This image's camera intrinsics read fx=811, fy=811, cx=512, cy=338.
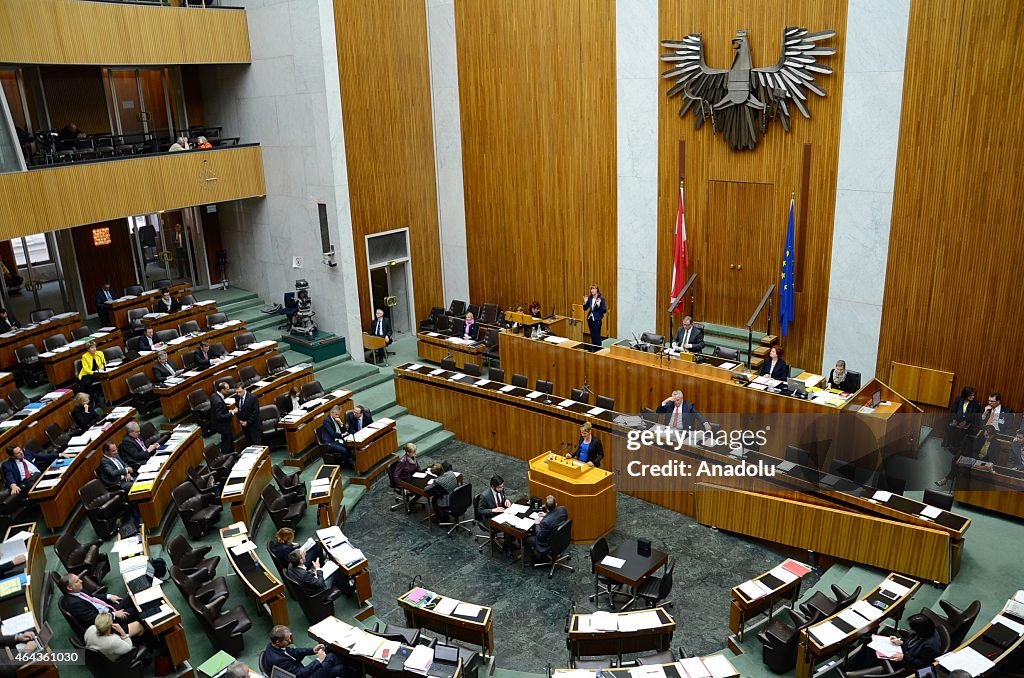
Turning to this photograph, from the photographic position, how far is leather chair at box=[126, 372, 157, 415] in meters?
13.5

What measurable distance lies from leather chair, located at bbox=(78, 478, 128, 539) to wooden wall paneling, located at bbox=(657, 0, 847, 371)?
32.8ft

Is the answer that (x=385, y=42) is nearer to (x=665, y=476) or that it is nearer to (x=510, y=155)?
(x=510, y=155)

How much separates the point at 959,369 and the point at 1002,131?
3556 mm

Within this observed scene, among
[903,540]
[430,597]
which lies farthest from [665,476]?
[430,597]

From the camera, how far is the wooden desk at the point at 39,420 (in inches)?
450

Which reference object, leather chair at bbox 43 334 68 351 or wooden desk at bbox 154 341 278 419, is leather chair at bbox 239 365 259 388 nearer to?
wooden desk at bbox 154 341 278 419

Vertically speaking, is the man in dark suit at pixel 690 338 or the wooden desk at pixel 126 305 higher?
the wooden desk at pixel 126 305

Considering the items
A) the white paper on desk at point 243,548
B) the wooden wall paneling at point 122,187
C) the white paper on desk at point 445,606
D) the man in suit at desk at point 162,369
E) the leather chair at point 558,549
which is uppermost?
the wooden wall paneling at point 122,187

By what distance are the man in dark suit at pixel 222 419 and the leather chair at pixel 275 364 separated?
199 centimetres

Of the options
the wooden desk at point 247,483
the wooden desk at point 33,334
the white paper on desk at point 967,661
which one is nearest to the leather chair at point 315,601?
the wooden desk at point 247,483

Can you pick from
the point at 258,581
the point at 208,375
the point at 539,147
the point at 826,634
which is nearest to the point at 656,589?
the point at 826,634

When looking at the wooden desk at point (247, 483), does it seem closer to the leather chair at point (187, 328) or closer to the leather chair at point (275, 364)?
the leather chair at point (275, 364)

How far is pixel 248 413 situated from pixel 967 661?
32.5 feet

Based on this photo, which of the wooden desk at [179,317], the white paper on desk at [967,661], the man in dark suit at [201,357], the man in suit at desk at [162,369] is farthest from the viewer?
the wooden desk at [179,317]
